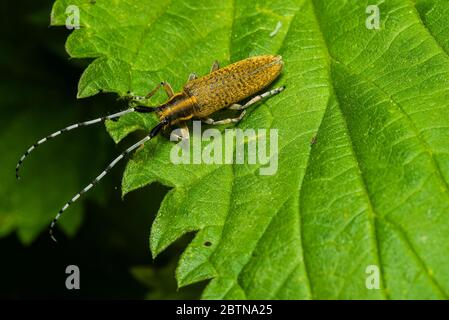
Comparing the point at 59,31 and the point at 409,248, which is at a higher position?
the point at 59,31

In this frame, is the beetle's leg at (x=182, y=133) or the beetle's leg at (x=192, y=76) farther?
the beetle's leg at (x=192, y=76)

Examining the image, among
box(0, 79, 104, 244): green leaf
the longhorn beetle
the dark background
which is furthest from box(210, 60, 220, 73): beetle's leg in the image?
box(0, 79, 104, 244): green leaf

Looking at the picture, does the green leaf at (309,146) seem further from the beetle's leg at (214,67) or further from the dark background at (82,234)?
the dark background at (82,234)

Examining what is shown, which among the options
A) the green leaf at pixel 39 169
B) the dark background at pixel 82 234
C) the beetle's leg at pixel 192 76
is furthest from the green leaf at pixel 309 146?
the green leaf at pixel 39 169

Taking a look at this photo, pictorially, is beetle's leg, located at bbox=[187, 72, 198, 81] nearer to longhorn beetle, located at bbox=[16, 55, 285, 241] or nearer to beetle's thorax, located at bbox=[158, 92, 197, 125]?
longhorn beetle, located at bbox=[16, 55, 285, 241]

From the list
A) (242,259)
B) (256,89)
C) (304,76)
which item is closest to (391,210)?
(242,259)

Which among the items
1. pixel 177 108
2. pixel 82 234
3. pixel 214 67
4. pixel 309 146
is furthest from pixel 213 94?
pixel 82 234

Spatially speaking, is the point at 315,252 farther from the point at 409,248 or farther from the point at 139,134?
the point at 139,134
